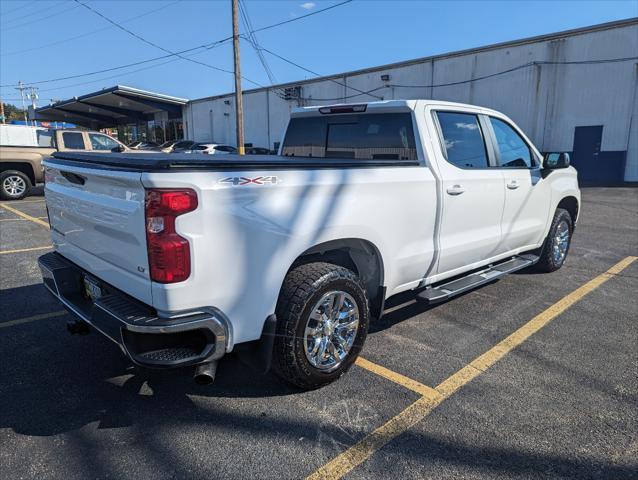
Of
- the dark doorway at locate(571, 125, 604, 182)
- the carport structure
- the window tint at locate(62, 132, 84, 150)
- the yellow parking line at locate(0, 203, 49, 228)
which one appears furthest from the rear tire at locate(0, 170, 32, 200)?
the carport structure

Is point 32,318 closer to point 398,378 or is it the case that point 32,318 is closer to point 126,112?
point 398,378

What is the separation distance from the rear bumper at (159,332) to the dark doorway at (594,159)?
20974mm

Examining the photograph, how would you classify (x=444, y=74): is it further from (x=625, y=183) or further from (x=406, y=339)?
(x=406, y=339)

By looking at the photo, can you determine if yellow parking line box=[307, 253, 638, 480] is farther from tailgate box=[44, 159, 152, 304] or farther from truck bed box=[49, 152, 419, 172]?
truck bed box=[49, 152, 419, 172]

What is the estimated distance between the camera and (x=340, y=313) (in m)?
3.16

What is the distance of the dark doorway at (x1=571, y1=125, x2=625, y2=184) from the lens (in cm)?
1906

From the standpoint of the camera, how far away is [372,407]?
2.94 m

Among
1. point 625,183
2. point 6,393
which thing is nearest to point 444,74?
point 625,183

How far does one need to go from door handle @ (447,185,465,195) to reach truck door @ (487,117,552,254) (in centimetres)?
85

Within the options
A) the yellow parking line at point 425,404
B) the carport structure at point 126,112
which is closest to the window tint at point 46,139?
the yellow parking line at point 425,404

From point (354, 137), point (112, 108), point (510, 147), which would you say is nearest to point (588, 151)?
point (510, 147)

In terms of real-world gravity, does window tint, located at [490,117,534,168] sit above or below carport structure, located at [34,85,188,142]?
below

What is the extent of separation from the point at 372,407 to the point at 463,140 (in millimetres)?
2601

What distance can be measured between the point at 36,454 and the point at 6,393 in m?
0.83
